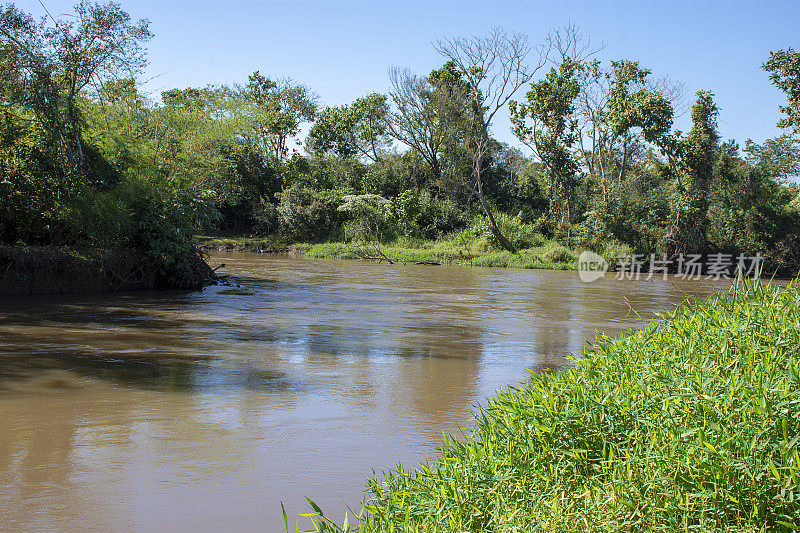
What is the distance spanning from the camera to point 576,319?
43.6 feet

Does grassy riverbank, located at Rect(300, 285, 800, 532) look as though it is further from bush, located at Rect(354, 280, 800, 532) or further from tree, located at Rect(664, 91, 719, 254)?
tree, located at Rect(664, 91, 719, 254)

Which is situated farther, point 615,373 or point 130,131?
point 130,131

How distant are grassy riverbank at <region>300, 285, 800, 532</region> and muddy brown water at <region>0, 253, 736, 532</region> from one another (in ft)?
3.46

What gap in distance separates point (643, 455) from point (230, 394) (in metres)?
4.49

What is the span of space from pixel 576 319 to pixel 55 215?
11121mm

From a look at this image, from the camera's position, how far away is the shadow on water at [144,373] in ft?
22.4

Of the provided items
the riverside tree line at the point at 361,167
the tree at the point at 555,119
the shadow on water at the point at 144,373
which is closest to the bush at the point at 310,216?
the riverside tree line at the point at 361,167

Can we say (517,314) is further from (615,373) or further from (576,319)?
(615,373)

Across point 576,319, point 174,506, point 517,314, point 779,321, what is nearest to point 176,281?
point 517,314

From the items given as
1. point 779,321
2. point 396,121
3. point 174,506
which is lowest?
point 174,506

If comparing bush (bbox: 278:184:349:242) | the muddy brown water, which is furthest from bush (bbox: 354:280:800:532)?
bush (bbox: 278:184:349:242)

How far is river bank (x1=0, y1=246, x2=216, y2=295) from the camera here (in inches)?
517

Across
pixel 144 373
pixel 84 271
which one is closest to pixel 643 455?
pixel 144 373

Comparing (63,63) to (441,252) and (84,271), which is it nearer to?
(84,271)
